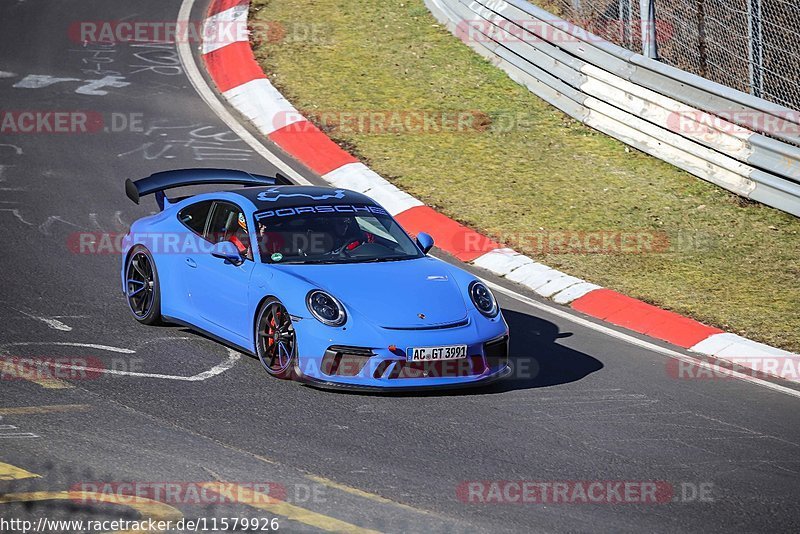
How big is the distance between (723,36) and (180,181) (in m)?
Result: 7.53

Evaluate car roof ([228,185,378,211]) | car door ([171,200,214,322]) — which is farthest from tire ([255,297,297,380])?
car roof ([228,185,378,211])

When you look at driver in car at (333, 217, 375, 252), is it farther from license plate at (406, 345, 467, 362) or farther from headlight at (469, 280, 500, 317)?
license plate at (406, 345, 467, 362)

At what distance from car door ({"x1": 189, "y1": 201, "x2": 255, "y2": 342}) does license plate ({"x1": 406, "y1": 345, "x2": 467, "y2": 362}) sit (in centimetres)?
136

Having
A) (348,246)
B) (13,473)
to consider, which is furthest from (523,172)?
(13,473)

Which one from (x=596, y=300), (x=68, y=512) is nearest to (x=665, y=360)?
(x=596, y=300)

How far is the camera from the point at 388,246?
30.1ft

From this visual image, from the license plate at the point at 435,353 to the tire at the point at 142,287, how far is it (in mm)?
2565

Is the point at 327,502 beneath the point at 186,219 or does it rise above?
beneath

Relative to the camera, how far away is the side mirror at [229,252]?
866 cm

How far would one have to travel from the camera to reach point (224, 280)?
877 cm

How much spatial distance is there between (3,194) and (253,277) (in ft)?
16.8

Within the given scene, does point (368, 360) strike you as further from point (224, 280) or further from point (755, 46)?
point (755, 46)

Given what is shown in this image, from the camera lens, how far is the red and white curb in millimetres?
9914

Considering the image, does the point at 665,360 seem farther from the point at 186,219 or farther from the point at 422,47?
the point at 422,47
